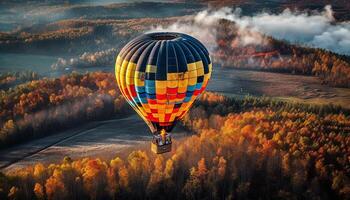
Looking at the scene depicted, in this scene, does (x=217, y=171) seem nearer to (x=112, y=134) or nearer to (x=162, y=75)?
(x=112, y=134)

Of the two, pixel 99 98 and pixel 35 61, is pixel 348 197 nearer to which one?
pixel 99 98

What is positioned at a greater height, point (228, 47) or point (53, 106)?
point (228, 47)

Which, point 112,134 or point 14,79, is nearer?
point 112,134

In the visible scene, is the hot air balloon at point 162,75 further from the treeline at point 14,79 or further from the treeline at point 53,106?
the treeline at point 14,79

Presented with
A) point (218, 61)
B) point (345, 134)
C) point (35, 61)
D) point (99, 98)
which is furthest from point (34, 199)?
point (35, 61)

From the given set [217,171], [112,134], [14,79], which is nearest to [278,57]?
[14,79]

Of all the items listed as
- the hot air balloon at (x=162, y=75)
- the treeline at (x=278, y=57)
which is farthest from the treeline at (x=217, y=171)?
the treeline at (x=278, y=57)

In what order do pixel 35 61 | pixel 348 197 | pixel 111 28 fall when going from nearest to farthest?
1. pixel 348 197
2. pixel 35 61
3. pixel 111 28
